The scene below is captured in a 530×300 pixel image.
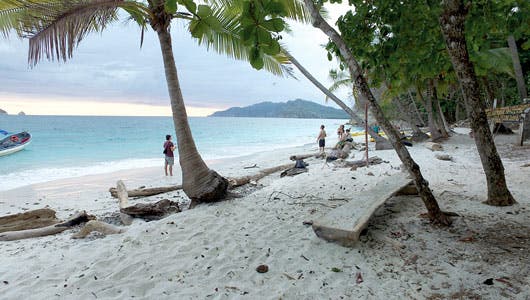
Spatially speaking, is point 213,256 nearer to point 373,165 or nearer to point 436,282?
point 436,282

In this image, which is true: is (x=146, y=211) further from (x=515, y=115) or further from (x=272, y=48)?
(x=515, y=115)

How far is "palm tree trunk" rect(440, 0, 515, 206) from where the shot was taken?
9.57 feet

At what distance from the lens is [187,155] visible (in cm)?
511

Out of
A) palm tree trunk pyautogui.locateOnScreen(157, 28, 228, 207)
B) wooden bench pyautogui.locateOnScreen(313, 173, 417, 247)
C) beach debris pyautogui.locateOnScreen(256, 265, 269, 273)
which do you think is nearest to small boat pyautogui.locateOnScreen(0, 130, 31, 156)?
palm tree trunk pyautogui.locateOnScreen(157, 28, 228, 207)

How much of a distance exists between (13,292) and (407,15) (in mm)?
4904

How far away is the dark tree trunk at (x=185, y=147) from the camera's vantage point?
4.84 m

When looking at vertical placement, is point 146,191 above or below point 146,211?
below

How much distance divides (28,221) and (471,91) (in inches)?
272

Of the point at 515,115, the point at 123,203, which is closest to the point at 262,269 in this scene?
the point at 123,203

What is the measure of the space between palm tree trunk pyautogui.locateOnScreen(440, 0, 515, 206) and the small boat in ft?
74.6

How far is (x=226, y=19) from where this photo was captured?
529 cm

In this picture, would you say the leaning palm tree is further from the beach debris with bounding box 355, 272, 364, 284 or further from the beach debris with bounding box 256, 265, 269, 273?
the beach debris with bounding box 355, 272, 364, 284

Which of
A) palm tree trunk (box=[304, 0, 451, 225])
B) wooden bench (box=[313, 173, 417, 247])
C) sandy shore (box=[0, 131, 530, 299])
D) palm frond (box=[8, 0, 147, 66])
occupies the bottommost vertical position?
sandy shore (box=[0, 131, 530, 299])

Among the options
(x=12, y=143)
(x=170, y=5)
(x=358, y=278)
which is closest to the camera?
(x=170, y=5)
